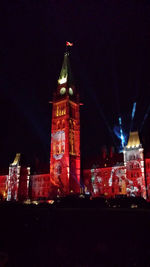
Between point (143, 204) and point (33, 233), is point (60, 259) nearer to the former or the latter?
point (33, 233)

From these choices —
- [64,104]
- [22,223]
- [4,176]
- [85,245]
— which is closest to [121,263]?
[85,245]

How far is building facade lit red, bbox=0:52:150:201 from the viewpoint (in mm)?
67375

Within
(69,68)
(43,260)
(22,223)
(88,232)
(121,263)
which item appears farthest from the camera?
(69,68)

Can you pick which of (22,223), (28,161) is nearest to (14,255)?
(22,223)

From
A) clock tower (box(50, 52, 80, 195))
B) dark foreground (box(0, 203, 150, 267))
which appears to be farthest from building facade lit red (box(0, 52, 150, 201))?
dark foreground (box(0, 203, 150, 267))

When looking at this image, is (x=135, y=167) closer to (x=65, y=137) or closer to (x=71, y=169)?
(x=71, y=169)

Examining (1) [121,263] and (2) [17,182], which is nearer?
(1) [121,263]

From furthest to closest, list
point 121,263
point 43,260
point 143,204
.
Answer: point 143,204
point 43,260
point 121,263

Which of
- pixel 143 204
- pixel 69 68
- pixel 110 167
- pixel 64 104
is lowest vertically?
pixel 143 204

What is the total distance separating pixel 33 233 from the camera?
1207cm

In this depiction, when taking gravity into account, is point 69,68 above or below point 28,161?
above

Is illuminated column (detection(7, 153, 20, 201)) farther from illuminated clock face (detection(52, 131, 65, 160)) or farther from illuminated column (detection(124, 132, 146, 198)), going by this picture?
illuminated column (detection(124, 132, 146, 198))

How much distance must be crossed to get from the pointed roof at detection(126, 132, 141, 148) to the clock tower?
58.0 feet

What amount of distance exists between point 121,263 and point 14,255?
4203mm
